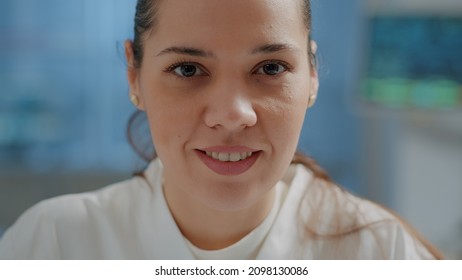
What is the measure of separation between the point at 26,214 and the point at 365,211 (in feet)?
1.67

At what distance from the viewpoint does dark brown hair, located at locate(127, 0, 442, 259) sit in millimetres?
836

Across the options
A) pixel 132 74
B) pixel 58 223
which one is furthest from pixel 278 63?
pixel 58 223

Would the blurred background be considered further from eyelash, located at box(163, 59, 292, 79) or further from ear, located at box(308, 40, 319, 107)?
eyelash, located at box(163, 59, 292, 79)

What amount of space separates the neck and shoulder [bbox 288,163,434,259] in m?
0.08

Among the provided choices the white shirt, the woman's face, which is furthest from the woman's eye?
the white shirt

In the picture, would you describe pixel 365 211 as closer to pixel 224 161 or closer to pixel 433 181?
pixel 224 161

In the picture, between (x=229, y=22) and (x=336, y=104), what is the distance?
4.66ft

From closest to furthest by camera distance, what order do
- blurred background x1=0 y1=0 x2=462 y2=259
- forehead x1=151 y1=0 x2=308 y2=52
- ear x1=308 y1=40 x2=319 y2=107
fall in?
1. forehead x1=151 y1=0 x2=308 y2=52
2. ear x1=308 y1=40 x2=319 y2=107
3. blurred background x1=0 y1=0 x2=462 y2=259

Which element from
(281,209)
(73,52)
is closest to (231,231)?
(281,209)

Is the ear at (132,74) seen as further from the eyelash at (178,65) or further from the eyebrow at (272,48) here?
the eyebrow at (272,48)

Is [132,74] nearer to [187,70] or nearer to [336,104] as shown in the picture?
[187,70]

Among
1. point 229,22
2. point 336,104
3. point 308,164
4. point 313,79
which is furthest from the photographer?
point 336,104

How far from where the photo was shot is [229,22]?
74 cm

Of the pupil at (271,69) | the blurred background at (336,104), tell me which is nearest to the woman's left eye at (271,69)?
the pupil at (271,69)
